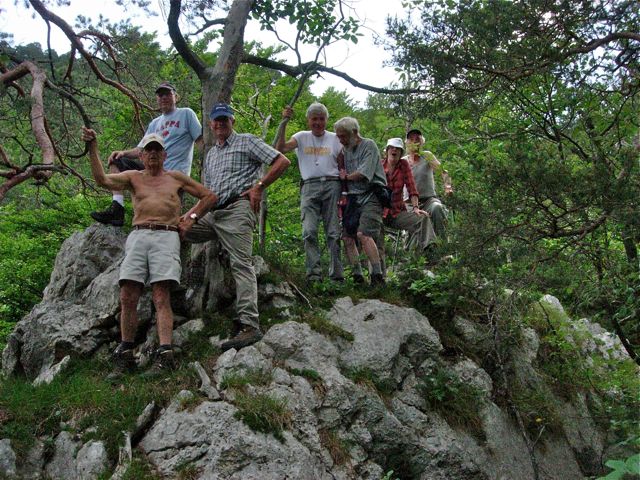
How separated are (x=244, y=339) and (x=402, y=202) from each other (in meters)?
3.32

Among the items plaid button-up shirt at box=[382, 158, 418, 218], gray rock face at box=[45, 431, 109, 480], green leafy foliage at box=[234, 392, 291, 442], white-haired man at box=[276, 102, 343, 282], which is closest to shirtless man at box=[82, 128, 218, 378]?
gray rock face at box=[45, 431, 109, 480]

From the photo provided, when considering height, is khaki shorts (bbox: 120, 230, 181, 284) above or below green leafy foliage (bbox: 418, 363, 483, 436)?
above

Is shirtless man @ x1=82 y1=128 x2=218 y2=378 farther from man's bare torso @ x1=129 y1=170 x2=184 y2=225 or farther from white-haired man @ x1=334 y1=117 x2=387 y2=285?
white-haired man @ x1=334 y1=117 x2=387 y2=285

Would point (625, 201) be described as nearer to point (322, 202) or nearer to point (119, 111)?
point (322, 202)

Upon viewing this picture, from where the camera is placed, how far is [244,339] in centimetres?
598

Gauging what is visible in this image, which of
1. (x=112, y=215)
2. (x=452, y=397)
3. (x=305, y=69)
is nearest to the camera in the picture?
(x=452, y=397)

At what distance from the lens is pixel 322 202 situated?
7.39 m

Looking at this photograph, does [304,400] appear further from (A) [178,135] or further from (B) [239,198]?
(A) [178,135]

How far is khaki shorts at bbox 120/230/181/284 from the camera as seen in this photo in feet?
19.1

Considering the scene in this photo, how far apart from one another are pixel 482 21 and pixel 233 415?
477 cm

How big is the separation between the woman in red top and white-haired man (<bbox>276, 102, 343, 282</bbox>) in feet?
3.22

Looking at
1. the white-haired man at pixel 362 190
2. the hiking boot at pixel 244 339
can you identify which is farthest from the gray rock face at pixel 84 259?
the white-haired man at pixel 362 190

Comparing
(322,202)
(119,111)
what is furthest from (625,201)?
(119,111)

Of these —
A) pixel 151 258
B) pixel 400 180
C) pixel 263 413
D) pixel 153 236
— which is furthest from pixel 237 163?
pixel 263 413
